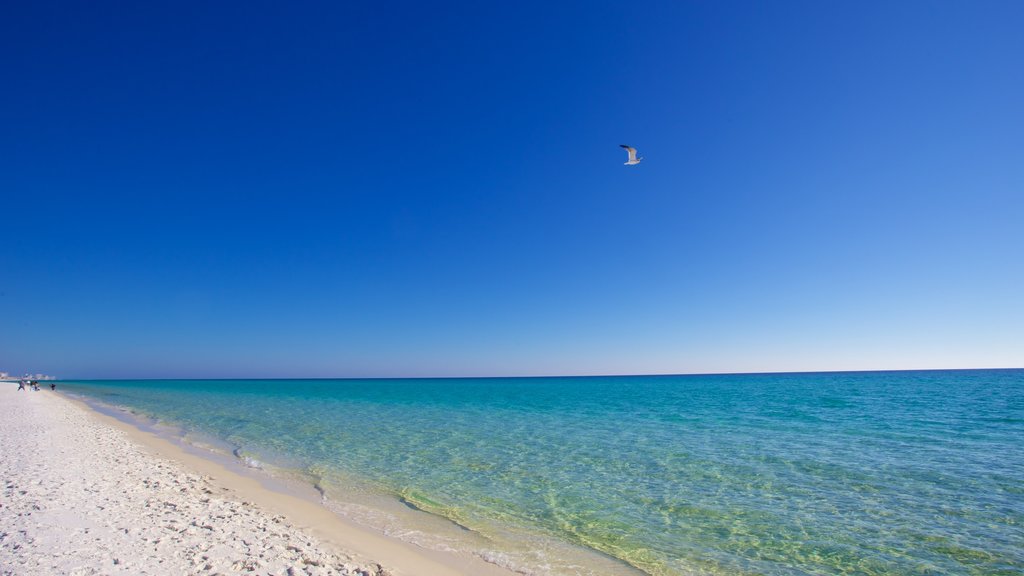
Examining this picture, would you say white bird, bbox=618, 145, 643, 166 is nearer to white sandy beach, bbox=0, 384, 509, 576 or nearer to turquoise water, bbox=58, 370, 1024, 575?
turquoise water, bbox=58, 370, 1024, 575

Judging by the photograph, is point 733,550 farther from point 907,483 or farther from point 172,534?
point 172,534

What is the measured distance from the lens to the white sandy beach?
6219 millimetres

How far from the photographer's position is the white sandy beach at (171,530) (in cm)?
622

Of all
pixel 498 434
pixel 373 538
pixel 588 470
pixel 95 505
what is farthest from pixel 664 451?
pixel 95 505

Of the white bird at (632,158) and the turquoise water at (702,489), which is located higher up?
the white bird at (632,158)

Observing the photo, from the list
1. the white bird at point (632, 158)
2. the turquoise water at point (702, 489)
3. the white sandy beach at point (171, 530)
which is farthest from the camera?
the white bird at point (632, 158)

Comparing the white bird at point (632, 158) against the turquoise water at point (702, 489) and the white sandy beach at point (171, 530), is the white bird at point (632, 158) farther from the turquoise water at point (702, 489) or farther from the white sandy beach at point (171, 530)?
the white sandy beach at point (171, 530)

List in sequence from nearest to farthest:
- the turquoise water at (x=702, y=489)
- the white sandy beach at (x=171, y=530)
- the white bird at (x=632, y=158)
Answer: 1. the white sandy beach at (x=171, y=530)
2. the turquoise water at (x=702, y=489)
3. the white bird at (x=632, y=158)

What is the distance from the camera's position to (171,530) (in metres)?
7.52

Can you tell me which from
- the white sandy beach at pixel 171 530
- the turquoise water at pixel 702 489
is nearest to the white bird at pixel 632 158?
the turquoise water at pixel 702 489

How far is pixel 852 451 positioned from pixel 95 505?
2171 cm

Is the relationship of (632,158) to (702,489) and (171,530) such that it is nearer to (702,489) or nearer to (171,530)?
(702,489)

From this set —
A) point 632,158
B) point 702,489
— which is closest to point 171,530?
point 702,489

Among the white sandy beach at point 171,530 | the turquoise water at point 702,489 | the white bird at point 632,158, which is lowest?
the turquoise water at point 702,489
